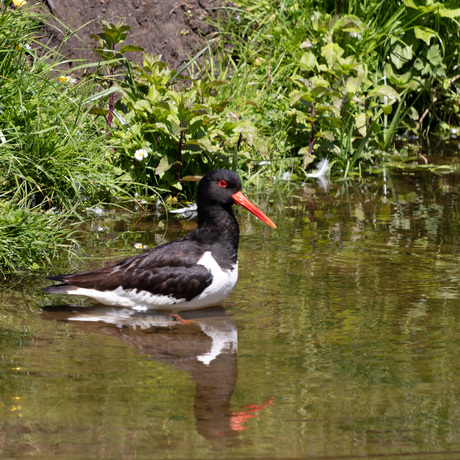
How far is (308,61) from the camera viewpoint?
7.38 meters

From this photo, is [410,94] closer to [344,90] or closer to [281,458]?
[344,90]

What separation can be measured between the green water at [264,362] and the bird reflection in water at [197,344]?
0.01 metres

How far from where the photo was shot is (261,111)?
7676 mm

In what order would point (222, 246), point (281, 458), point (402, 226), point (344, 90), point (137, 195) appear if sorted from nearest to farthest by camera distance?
point (281, 458) < point (222, 246) < point (402, 226) < point (137, 195) < point (344, 90)

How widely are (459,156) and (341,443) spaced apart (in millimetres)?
5675

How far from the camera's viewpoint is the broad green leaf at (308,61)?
7.35 metres

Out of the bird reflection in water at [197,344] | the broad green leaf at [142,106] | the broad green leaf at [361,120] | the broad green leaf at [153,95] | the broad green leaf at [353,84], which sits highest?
the broad green leaf at [353,84]

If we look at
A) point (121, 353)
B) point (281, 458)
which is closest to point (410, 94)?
point (121, 353)

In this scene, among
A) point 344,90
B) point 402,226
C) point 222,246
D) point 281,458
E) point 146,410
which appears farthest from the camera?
point 344,90

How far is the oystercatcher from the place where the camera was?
4438mm

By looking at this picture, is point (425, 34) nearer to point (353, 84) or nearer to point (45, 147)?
point (353, 84)

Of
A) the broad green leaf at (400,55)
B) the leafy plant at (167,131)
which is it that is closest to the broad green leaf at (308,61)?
the leafy plant at (167,131)

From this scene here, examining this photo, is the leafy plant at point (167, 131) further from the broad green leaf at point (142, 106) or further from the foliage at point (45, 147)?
the foliage at point (45, 147)

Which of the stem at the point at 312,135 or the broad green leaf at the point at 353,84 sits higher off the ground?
the broad green leaf at the point at 353,84
